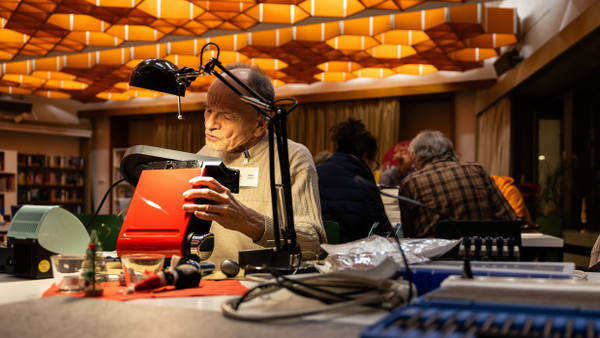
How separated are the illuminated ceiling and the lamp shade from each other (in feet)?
13.9

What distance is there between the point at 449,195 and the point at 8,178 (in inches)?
384

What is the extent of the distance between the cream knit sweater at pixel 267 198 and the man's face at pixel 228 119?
0.07 metres

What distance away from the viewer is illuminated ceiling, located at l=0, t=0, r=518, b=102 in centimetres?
559

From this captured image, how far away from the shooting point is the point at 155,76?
1316 mm

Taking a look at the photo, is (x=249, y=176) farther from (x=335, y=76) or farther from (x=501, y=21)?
(x=335, y=76)

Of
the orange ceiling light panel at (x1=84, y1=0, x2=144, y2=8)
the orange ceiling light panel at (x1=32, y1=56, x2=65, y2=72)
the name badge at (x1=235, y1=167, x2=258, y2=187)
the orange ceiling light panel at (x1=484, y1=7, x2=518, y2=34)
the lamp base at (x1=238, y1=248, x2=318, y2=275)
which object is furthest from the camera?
the orange ceiling light panel at (x1=32, y1=56, x2=65, y2=72)

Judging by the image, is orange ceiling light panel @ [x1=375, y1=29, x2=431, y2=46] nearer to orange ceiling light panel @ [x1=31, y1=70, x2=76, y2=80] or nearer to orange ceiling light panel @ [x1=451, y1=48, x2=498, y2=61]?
orange ceiling light panel @ [x1=451, y1=48, x2=498, y2=61]

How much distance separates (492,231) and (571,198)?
4.26 m

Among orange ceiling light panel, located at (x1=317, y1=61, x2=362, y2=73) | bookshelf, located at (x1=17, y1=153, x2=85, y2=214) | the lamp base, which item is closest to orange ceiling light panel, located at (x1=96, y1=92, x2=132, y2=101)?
bookshelf, located at (x1=17, y1=153, x2=85, y2=214)

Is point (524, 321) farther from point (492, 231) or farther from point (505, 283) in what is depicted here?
point (492, 231)

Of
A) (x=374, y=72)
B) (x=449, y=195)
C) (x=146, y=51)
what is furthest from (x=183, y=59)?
(x=449, y=195)

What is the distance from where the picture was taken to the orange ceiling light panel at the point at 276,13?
5691 millimetres

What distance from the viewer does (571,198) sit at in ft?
20.0

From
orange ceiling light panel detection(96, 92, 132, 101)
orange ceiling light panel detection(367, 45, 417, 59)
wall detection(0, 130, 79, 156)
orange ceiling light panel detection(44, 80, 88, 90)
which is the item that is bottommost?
wall detection(0, 130, 79, 156)
